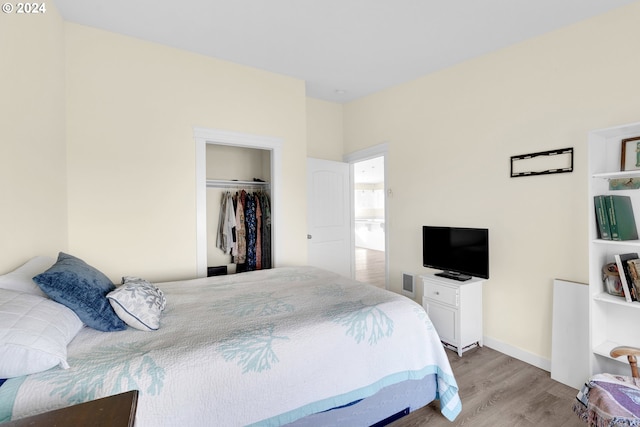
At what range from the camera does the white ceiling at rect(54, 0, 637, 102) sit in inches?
87.8

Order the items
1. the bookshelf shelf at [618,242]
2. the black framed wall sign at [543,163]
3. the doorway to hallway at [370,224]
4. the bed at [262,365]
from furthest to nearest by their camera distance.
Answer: the doorway to hallway at [370,224] → the black framed wall sign at [543,163] → the bookshelf shelf at [618,242] → the bed at [262,365]

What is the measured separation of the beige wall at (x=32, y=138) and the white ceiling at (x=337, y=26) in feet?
1.74

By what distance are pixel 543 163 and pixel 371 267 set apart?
4.30m

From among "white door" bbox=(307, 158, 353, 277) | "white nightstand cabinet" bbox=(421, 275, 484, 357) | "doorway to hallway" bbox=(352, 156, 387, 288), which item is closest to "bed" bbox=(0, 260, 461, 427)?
"white nightstand cabinet" bbox=(421, 275, 484, 357)

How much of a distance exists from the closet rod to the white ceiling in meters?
1.35

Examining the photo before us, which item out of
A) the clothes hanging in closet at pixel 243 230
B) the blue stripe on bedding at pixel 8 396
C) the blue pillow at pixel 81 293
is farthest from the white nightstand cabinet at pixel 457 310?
the blue stripe on bedding at pixel 8 396

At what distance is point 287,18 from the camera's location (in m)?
2.40

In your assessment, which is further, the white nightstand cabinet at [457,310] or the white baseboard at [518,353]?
the white nightstand cabinet at [457,310]

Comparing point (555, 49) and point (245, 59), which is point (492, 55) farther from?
point (245, 59)

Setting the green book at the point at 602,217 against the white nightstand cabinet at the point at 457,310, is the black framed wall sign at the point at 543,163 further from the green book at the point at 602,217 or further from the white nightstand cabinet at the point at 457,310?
the white nightstand cabinet at the point at 457,310

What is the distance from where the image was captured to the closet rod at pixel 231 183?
3.72 m

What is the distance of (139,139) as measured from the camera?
2.76 meters

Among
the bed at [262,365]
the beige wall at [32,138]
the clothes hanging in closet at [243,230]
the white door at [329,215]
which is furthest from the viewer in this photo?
the white door at [329,215]

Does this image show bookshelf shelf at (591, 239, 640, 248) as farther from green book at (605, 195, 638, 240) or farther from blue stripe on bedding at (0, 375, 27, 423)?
blue stripe on bedding at (0, 375, 27, 423)
